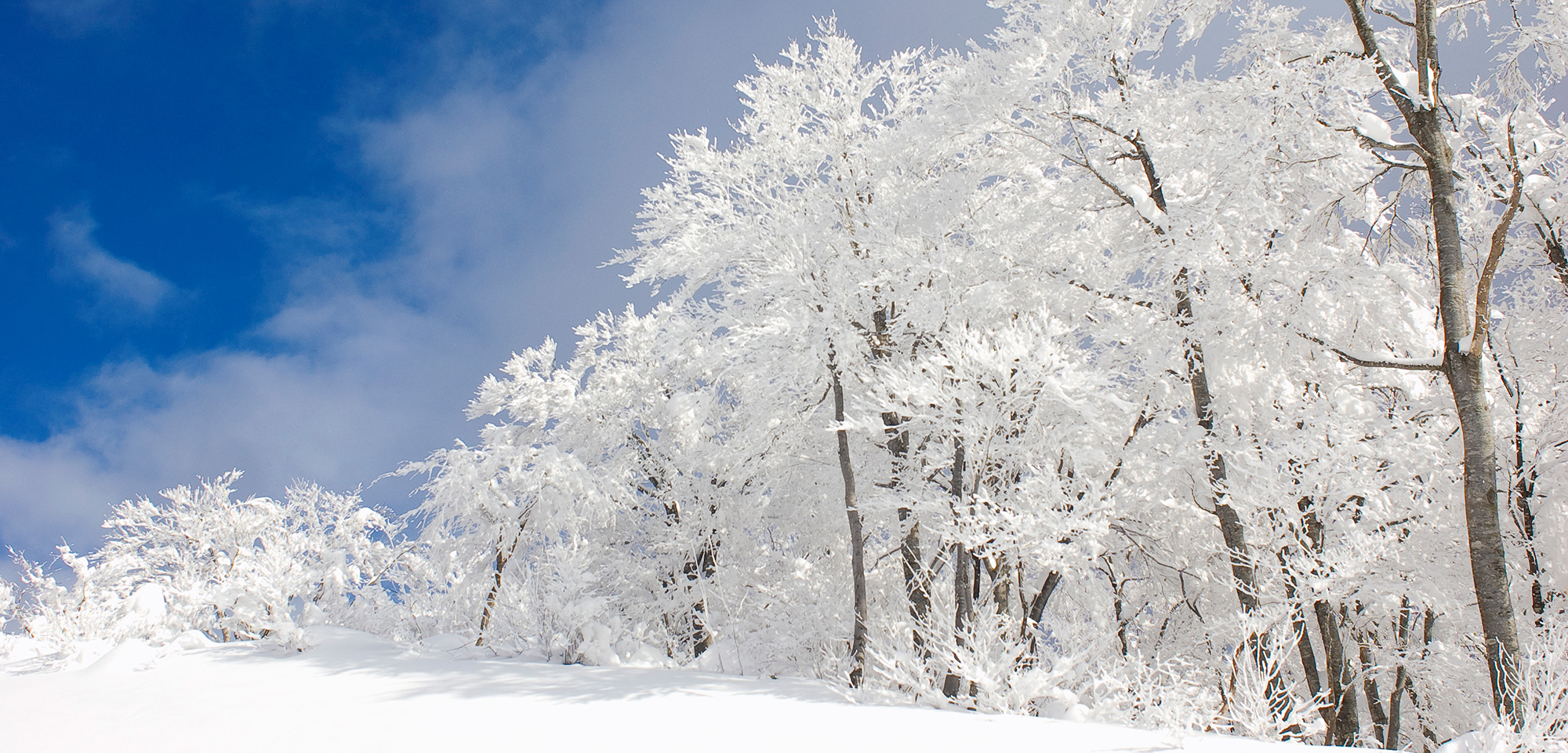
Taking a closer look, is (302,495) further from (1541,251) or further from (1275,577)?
(1541,251)

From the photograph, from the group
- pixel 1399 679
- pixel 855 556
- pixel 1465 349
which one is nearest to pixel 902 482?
pixel 855 556

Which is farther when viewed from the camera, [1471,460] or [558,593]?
[558,593]

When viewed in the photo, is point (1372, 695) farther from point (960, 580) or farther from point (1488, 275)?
point (960, 580)

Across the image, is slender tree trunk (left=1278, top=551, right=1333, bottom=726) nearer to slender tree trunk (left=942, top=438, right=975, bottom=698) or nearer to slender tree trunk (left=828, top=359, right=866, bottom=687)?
slender tree trunk (left=942, top=438, right=975, bottom=698)

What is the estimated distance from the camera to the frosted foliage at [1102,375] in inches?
277

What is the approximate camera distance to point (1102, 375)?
7348 mm

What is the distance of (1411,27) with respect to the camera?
7070 millimetres

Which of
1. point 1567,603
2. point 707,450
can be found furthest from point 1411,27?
point 707,450

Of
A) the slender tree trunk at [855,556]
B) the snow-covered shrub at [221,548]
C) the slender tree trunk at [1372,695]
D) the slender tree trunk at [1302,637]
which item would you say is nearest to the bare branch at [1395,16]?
the slender tree trunk at [1302,637]

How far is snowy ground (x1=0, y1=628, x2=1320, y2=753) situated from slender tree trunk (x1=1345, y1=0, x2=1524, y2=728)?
12.5 ft

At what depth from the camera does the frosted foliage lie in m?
7.04

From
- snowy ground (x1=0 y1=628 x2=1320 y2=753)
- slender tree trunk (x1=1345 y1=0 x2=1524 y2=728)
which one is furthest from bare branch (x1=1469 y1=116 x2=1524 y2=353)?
snowy ground (x1=0 y1=628 x2=1320 y2=753)

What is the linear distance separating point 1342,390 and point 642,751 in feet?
30.8

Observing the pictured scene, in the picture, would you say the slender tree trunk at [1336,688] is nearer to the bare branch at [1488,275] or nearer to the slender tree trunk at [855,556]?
the bare branch at [1488,275]
